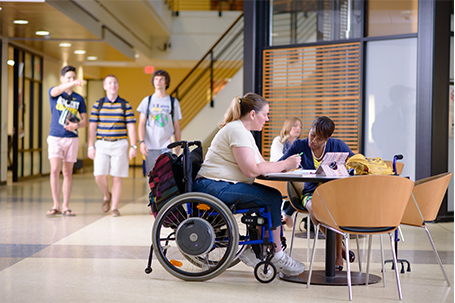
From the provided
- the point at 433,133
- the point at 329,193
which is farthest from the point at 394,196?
the point at 433,133

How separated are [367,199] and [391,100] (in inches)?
147

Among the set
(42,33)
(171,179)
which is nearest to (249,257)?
(171,179)

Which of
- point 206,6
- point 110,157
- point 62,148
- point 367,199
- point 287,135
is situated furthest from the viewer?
point 206,6

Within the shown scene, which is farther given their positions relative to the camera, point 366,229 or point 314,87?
point 314,87

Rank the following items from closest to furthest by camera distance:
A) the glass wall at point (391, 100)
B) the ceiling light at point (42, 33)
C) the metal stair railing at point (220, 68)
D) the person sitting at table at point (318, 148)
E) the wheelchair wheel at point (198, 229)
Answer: the wheelchair wheel at point (198, 229) < the person sitting at table at point (318, 148) < the glass wall at point (391, 100) < the ceiling light at point (42, 33) < the metal stair railing at point (220, 68)

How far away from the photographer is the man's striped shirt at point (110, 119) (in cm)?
629

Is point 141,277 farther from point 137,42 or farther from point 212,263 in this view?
point 137,42

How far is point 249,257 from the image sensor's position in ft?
11.7

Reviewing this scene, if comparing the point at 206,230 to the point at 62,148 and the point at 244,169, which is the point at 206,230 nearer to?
the point at 244,169

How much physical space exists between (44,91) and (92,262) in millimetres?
9079

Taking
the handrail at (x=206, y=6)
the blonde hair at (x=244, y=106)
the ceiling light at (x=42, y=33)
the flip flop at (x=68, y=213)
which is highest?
the handrail at (x=206, y=6)

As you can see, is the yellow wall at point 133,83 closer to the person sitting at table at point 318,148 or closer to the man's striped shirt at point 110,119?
the man's striped shirt at point 110,119

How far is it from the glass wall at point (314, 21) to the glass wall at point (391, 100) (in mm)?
395

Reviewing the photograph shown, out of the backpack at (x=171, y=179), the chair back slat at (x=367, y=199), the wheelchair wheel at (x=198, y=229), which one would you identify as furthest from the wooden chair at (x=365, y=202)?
the backpack at (x=171, y=179)
